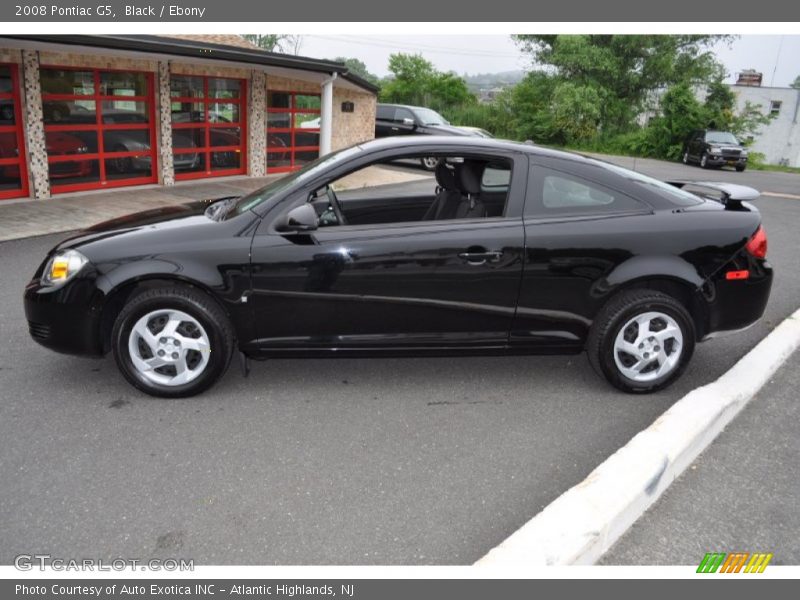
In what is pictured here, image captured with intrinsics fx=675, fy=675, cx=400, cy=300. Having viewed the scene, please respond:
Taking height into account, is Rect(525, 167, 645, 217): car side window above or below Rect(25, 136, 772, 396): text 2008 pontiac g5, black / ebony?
above

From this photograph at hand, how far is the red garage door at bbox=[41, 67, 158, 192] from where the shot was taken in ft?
38.9

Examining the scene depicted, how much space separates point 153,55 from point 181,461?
35.3 ft

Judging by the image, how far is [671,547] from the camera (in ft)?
9.57

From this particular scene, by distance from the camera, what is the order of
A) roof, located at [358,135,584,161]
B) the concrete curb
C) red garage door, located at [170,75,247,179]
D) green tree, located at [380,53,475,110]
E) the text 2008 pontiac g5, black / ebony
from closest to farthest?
the concrete curb
the text 2008 pontiac g5, black / ebony
roof, located at [358,135,584,161]
red garage door, located at [170,75,247,179]
green tree, located at [380,53,475,110]

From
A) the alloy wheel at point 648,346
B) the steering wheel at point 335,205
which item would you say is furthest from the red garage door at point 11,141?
the alloy wheel at point 648,346

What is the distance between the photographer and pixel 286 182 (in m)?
4.51

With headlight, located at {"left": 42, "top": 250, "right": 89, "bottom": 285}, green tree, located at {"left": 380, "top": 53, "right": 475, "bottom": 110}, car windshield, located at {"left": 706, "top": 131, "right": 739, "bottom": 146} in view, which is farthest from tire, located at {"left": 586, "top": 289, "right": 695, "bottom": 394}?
green tree, located at {"left": 380, "top": 53, "right": 475, "bottom": 110}

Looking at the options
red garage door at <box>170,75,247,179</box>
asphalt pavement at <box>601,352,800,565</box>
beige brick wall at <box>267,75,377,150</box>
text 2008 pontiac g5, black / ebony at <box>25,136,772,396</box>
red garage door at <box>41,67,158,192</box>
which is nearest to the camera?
asphalt pavement at <box>601,352,800,565</box>

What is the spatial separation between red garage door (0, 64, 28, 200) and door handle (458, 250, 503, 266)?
399 inches

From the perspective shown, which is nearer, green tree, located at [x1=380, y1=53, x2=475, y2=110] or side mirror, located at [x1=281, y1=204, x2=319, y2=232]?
side mirror, located at [x1=281, y1=204, x2=319, y2=232]

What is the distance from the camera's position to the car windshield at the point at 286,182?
4312mm

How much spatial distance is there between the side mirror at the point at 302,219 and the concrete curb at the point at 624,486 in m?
2.06

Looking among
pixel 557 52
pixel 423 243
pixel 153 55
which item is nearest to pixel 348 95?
pixel 153 55

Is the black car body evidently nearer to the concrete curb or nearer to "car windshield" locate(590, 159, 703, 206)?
"car windshield" locate(590, 159, 703, 206)
